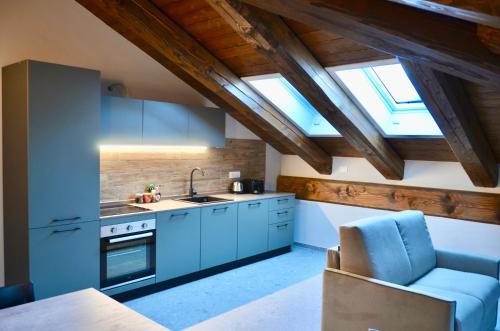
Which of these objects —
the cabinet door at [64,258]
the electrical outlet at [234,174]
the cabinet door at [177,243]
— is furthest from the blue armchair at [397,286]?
the electrical outlet at [234,174]

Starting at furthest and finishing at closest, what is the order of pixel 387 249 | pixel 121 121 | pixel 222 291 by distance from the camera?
1. pixel 222 291
2. pixel 121 121
3. pixel 387 249

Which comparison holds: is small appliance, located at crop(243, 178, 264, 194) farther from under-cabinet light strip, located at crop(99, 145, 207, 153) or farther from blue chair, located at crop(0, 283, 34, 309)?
blue chair, located at crop(0, 283, 34, 309)

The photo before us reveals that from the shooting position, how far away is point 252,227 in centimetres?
480

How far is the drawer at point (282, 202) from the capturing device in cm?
511

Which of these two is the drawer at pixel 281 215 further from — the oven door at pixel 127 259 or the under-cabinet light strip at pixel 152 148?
the oven door at pixel 127 259

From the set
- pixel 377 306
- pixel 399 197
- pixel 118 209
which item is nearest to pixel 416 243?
pixel 377 306

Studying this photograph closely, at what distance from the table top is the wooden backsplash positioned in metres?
2.41

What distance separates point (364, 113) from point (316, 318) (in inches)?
81.7

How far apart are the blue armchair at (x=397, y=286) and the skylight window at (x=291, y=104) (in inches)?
71.5

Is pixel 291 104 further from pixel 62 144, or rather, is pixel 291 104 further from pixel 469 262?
pixel 62 144

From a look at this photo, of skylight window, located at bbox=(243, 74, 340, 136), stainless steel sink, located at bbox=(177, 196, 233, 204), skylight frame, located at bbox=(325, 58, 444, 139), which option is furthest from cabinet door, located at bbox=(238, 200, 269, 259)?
skylight frame, located at bbox=(325, 58, 444, 139)

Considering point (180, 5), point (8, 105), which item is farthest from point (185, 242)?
point (180, 5)

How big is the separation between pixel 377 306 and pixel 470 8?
6.01 feet

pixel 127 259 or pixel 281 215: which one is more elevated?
pixel 281 215
